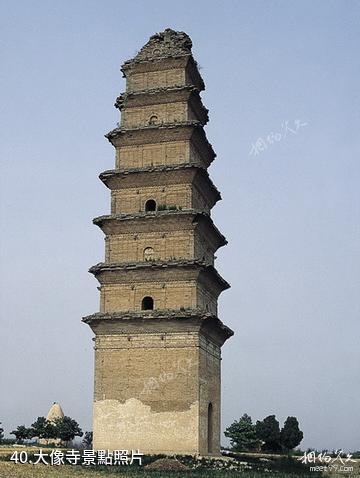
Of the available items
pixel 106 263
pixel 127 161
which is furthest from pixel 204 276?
pixel 127 161

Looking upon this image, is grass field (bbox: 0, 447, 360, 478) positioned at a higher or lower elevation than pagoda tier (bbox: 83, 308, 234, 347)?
lower

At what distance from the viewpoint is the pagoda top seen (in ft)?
108

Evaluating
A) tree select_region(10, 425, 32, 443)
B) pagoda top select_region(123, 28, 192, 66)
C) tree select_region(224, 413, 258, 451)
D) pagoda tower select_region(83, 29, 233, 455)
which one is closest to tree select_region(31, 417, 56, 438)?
tree select_region(10, 425, 32, 443)

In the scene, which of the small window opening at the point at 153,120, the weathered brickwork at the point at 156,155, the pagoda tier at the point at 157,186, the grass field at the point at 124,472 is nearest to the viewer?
the grass field at the point at 124,472

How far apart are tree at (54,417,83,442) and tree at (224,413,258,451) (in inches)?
387

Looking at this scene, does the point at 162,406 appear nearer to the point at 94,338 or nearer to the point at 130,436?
the point at 130,436

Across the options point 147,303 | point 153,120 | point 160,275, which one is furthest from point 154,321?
point 153,120

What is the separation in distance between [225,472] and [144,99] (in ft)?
53.6

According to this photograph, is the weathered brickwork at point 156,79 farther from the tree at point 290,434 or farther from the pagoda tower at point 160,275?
the tree at point 290,434

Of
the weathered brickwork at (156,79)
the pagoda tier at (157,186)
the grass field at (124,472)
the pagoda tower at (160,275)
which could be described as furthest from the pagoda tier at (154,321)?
the weathered brickwork at (156,79)

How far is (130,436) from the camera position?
2786 cm

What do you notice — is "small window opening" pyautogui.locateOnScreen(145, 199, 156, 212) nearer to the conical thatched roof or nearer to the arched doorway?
the arched doorway

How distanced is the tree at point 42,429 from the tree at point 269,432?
→ 13.4m

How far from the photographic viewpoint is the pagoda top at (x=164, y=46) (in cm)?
3291
